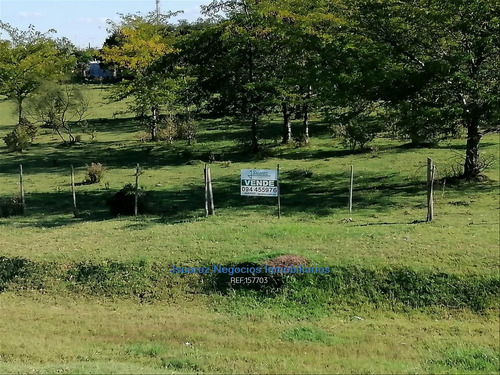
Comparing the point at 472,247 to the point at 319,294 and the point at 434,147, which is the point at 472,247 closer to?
the point at 319,294

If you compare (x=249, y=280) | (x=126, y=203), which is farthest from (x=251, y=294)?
(x=126, y=203)

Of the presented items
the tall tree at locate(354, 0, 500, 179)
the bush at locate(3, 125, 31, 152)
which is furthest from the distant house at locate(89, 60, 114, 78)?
the tall tree at locate(354, 0, 500, 179)

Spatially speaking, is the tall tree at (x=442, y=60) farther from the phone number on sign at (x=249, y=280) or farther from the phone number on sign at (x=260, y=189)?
the phone number on sign at (x=249, y=280)

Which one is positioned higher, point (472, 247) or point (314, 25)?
point (314, 25)

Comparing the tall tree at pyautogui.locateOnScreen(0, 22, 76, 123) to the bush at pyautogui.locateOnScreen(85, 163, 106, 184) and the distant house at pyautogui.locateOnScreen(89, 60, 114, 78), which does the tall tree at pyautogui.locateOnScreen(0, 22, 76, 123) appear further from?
the distant house at pyautogui.locateOnScreen(89, 60, 114, 78)

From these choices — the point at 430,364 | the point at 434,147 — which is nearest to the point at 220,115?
the point at 434,147

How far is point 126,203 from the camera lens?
54.1 feet

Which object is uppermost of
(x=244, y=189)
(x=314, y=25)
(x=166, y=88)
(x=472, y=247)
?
(x=314, y=25)

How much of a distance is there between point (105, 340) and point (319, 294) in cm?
387

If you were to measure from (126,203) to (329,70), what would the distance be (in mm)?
8303

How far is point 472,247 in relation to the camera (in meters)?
10.9

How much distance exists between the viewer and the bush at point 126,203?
1647 cm

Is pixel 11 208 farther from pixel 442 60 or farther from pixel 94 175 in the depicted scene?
pixel 442 60

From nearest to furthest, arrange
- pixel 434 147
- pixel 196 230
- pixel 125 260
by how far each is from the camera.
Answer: pixel 125 260
pixel 196 230
pixel 434 147
